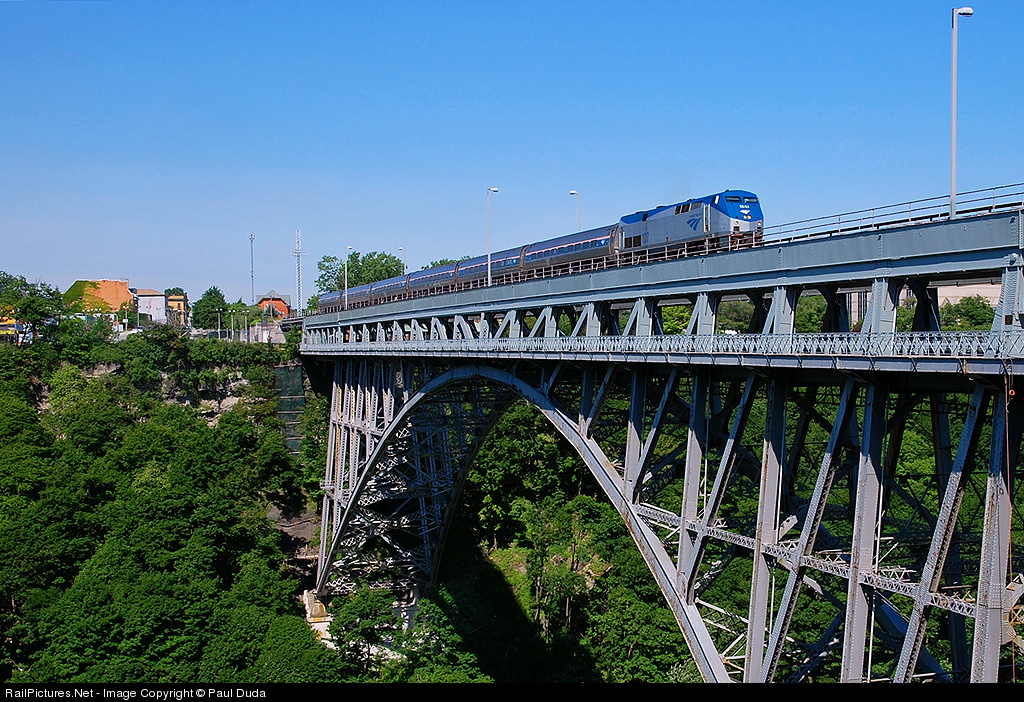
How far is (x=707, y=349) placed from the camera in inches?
575

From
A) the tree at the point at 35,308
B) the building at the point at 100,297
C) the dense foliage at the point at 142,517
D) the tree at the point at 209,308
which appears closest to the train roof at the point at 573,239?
the dense foliage at the point at 142,517

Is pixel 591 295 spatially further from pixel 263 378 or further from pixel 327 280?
pixel 327 280

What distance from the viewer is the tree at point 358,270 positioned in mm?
94750

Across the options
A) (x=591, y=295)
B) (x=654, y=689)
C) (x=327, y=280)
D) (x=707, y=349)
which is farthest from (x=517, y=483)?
(x=327, y=280)

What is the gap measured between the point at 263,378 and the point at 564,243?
100 ft

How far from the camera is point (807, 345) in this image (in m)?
12.3

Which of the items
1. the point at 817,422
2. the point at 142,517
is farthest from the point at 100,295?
the point at 817,422

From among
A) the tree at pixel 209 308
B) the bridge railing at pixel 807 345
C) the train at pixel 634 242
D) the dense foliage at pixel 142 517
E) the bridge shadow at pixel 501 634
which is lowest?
the bridge shadow at pixel 501 634

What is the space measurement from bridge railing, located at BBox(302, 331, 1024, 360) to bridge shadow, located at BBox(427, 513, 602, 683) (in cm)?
2093

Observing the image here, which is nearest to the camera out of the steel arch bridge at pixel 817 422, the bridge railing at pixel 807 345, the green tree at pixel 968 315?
the bridge railing at pixel 807 345

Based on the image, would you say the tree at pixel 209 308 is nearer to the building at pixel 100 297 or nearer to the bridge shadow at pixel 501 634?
the building at pixel 100 297

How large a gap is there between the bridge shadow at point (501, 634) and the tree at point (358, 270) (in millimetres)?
52144

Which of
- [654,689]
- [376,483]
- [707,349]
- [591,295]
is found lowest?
[376,483]

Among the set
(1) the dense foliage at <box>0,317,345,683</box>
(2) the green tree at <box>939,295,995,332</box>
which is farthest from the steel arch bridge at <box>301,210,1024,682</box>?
(2) the green tree at <box>939,295,995,332</box>
